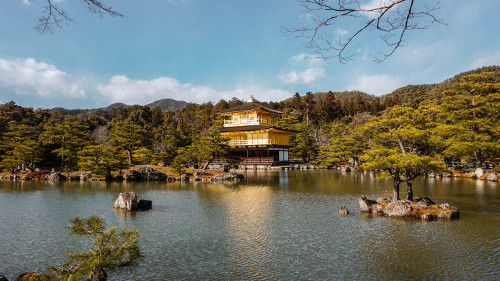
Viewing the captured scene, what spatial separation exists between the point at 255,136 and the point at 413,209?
3046cm

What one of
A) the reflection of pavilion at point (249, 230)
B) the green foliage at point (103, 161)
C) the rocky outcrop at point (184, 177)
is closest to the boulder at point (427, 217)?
the reflection of pavilion at point (249, 230)

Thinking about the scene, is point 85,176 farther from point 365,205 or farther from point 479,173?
point 479,173

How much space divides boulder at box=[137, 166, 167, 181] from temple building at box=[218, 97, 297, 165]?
13.5 metres

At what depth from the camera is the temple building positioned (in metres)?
40.2

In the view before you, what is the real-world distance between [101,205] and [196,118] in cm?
4304

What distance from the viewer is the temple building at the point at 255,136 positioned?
132ft

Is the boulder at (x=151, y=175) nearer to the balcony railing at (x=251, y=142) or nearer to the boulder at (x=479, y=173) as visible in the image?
the balcony railing at (x=251, y=142)

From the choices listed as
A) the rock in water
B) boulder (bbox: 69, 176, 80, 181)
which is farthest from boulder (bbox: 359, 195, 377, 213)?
boulder (bbox: 69, 176, 80, 181)

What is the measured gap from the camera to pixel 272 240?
29.8 feet

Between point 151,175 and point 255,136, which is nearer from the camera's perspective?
point 151,175

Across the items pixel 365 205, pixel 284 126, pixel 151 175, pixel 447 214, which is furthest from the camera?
pixel 284 126

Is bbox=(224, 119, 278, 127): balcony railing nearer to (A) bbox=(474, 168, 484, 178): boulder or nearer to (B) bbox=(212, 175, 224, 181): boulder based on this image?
(B) bbox=(212, 175, 224, 181): boulder

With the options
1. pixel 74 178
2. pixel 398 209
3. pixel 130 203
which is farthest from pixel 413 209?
pixel 74 178

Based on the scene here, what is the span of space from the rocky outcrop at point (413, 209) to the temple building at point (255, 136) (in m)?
26.5
